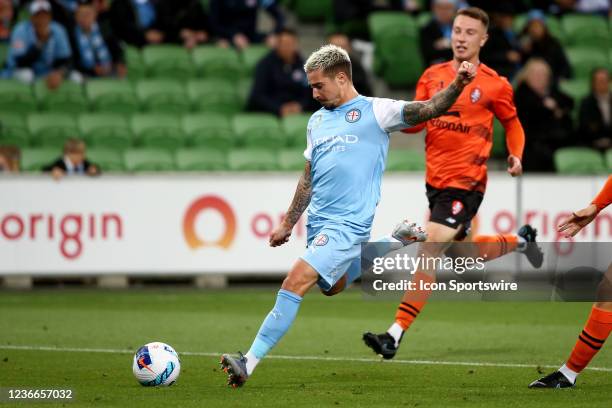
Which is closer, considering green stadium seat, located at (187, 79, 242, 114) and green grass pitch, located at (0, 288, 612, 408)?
green grass pitch, located at (0, 288, 612, 408)

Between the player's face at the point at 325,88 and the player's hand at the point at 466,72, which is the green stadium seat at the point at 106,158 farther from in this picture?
the player's hand at the point at 466,72

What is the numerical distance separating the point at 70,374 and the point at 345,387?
210 cm

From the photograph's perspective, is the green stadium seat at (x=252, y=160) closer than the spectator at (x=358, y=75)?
Yes

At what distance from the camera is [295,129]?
1773 centimetres

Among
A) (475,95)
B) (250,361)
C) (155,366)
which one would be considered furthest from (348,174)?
(475,95)

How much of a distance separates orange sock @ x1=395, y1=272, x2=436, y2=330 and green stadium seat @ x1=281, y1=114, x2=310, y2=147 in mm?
7721

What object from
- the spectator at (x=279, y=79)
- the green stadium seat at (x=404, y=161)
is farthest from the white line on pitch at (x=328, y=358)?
the spectator at (x=279, y=79)

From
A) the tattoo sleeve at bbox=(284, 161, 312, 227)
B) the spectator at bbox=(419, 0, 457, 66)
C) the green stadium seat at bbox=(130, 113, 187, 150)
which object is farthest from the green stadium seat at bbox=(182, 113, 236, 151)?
the tattoo sleeve at bbox=(284, 161, 312, 227)

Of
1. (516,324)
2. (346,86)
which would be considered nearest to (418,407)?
(346,86)

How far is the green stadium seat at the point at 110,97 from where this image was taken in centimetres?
1811

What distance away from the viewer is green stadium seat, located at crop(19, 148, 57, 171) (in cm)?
1670

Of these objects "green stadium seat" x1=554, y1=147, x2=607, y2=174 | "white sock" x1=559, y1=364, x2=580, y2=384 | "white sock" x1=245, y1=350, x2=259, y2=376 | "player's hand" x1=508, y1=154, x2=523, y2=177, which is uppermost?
"player's hand" x1=508, y1=154, x2=523, y2=177

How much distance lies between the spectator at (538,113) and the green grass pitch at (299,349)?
342 cm

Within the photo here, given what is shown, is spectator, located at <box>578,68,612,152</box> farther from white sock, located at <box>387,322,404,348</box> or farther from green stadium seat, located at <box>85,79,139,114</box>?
white sock, located at <box>387,322,404,348</box>
